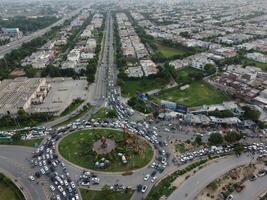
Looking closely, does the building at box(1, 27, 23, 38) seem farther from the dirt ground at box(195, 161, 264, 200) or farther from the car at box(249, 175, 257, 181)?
the car at box(249, 175, 257, 181)

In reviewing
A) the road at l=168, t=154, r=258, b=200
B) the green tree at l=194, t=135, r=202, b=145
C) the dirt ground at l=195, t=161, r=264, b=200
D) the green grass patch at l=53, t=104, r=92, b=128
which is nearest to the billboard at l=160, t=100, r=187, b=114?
the green tree at l=194, t=135, r=202, b=145

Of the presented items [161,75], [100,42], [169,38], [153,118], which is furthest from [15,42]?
[153,118]

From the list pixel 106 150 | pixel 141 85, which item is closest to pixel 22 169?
pixel 106 150

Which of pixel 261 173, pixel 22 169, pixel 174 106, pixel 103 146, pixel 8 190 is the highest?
pixel 174 106

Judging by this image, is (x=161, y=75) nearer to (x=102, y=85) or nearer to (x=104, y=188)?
(x=102, y=85)

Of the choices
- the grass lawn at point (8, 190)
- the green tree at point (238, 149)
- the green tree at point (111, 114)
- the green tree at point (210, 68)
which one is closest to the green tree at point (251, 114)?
the green tree at point (238, 149)

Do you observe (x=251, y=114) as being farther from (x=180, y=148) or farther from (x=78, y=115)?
(x=78, y=115)
